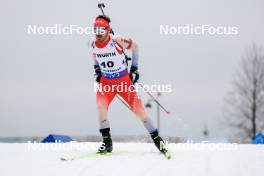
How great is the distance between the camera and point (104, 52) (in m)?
7.90

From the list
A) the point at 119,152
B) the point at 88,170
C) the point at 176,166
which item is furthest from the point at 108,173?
the point at 119,152

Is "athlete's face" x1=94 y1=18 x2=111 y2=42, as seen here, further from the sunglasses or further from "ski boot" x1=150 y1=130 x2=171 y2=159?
"ski boot" x1=150 y1=130 x2=171 y2=159

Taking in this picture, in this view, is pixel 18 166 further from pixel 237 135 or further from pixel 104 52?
pixel 237 135

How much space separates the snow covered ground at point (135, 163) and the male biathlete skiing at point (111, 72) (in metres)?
0.45

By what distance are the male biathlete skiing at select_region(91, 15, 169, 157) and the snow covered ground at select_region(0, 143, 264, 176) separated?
0.45 metres

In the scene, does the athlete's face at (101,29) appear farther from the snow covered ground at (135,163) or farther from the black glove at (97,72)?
the snow covered ground at (135,163)

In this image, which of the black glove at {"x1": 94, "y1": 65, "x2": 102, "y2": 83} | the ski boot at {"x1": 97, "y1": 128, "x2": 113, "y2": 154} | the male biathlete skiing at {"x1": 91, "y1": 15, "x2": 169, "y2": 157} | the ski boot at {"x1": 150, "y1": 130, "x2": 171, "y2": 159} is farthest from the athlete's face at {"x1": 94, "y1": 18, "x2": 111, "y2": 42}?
the ski boot at {"x1": 150, "y1": 130, "x2": 171, "y2": 159}

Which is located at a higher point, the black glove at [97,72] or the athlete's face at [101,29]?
the athlete's face at [101,29]

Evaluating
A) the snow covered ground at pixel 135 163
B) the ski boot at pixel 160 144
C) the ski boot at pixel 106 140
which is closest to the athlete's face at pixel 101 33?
the ski boot at pixel 106 140

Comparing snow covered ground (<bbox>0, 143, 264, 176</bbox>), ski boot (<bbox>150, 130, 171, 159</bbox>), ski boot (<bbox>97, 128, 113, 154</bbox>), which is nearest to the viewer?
snow covered ground (<bbox>0, 143, 264, 176</bbox>)

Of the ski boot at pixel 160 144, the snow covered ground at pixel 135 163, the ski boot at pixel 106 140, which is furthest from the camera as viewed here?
the ski boot at pixel 106 140

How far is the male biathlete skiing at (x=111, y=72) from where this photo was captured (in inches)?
310

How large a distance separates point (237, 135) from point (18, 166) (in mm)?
17887

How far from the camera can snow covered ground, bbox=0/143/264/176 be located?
6.41 meters
